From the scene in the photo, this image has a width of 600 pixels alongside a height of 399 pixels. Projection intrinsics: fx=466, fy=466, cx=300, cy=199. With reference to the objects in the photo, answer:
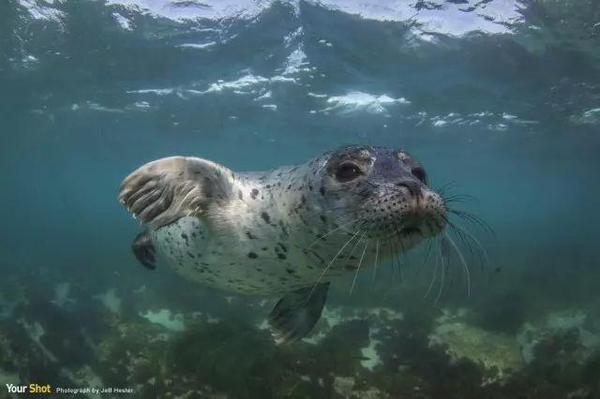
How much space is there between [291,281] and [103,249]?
20091mm

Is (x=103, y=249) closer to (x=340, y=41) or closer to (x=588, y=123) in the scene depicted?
(x=340, y=41)

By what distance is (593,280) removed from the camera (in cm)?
1522

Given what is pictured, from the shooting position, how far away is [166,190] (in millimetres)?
3119

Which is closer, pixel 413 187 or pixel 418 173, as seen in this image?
pixel 413 187

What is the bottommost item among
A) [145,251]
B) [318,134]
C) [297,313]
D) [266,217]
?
[297,313]

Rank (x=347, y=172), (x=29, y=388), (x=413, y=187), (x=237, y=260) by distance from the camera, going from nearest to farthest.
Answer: (x=413, y=187)
(x=347, y=172)
(x=237, y=260)
(x=29, y=388)

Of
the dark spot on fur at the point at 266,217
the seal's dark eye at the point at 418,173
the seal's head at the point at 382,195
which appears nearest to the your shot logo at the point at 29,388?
the dark spot on fur at the point at 266,217

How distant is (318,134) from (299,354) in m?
18.6

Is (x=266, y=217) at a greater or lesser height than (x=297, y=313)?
greater

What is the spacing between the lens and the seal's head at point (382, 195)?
2.42 m

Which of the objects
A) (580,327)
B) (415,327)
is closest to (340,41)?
(415,327)

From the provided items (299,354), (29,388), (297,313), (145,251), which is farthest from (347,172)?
(29,388)

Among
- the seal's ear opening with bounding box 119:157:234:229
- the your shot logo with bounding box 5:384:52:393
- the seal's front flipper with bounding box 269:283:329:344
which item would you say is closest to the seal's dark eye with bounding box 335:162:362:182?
the seal's ear opening with bounding box 119:157:234:229

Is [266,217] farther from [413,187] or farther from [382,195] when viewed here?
[413,187]
